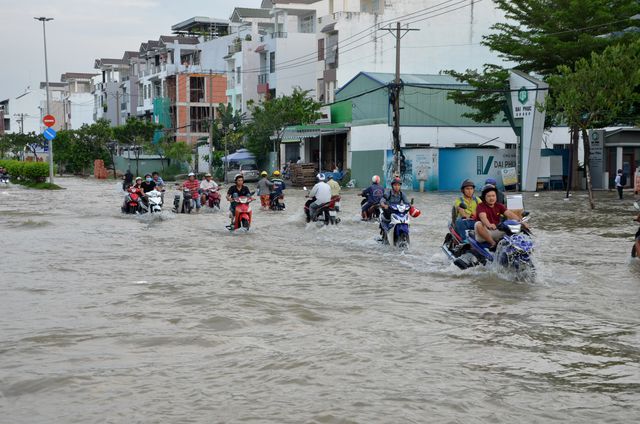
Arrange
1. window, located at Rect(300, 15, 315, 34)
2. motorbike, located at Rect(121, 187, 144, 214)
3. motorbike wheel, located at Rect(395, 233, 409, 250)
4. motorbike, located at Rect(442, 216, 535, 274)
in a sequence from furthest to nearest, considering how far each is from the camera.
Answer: window, located at Rect(300, 15, 315, 34), motorbike, located at Rect(121, 187, 144, 214), motorbike wheel, located at Rect(395, 233, 409, 250), motorbike, located at Rect(442, 216, 535, 274)

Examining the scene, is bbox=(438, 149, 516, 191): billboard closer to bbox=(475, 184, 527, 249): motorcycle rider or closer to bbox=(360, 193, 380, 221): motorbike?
bbox=(360, 193, 380, 221): motorbike

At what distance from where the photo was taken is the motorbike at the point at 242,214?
67.5 ft

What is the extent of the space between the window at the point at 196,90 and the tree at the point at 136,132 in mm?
7647

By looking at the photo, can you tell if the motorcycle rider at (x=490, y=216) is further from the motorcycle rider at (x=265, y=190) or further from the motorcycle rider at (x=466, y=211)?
the motorcycle rider at (x=265, y=190)

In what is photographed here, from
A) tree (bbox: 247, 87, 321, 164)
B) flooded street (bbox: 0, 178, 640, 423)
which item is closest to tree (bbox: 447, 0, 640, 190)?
tree (bbox: 247, 87, 321, 164)

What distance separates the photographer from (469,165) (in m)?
44.2

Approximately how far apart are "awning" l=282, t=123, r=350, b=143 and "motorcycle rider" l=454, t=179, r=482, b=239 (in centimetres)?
3767

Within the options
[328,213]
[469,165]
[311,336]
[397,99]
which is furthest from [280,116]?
[311,336]

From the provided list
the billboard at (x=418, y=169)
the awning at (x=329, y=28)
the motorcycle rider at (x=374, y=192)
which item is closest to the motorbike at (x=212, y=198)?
the motorcycle rider at (x=374, y=192)

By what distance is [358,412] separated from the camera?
20.3 ft

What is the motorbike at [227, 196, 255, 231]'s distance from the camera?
20.6 meters

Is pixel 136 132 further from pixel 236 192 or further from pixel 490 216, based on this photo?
pixel 490 216

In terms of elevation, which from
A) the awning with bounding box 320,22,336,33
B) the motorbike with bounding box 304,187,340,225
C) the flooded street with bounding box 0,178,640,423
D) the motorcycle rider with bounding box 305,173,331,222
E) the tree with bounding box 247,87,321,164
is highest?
the awning with bounding box 320,22,336,33

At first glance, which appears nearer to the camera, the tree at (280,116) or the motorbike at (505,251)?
the motorbike at (505,251)
